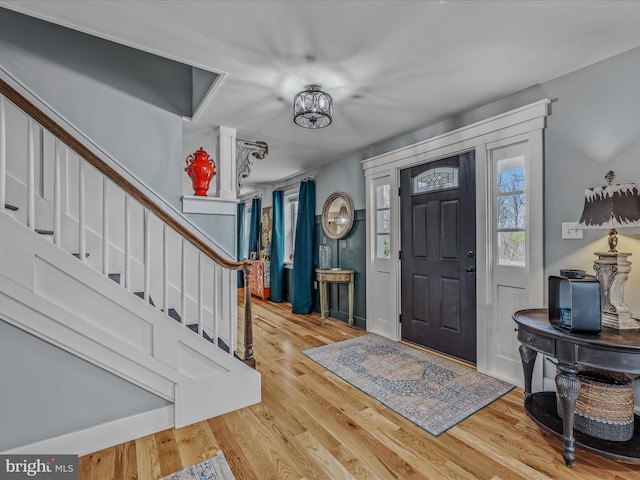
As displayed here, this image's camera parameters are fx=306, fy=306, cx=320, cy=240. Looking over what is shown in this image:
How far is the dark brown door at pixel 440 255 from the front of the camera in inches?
111

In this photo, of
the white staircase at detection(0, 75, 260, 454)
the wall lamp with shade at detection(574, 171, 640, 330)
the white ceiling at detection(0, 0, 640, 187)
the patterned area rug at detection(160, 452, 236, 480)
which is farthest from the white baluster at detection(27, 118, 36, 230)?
the wall lamp with shade at detection(574, 171, 640, 330)

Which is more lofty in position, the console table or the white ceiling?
the white ceiling

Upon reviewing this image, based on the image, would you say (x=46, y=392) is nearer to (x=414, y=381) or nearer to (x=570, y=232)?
(x=414, y=381)

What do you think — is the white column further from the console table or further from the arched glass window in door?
the console table

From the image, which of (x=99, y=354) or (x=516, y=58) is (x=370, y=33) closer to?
(x=516, y=58)

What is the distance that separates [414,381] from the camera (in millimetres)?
2510

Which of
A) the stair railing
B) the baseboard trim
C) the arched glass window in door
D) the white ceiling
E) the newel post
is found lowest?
the baseboard trim

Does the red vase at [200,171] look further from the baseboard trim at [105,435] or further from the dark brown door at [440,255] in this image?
the dark brown door at [440,255]

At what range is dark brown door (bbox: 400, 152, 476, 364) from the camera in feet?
9.25

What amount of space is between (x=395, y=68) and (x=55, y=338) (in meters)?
2.59

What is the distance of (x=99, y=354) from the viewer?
5.66 feet

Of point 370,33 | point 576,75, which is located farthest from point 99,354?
point 576,75

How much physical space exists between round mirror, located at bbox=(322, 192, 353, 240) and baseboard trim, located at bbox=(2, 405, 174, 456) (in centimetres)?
293

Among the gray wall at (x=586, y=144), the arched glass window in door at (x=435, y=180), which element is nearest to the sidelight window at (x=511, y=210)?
the gray wall at (x=586, y=144)
